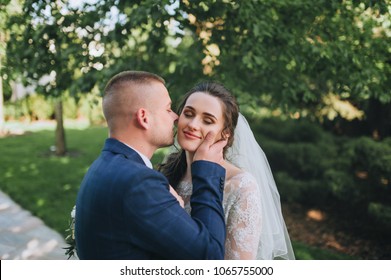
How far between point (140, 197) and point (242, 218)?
88cm

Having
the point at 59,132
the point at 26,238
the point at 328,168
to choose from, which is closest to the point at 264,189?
the point at 26,238

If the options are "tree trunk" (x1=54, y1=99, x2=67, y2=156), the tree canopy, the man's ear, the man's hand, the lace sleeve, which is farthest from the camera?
"tree trunk" (x1=54, y1=99, x2=67, y2=156)

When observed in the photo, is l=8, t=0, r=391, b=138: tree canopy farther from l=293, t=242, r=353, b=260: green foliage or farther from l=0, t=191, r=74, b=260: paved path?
l=293, t=242, r=353, b=260: green foliage

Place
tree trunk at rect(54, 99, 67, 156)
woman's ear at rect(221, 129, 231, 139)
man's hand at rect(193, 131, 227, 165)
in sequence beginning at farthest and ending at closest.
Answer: tree trunk at rect(54, 99, 67, 156) < woman's ear at rect(221, 129, 231, 139) < man's hand at rect(193, 131, 227, 165)

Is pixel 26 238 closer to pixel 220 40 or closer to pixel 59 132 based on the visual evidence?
pixel 220 40

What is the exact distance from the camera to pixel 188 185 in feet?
8.85

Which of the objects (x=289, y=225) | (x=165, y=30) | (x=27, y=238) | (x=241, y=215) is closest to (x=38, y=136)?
(x=27, y=238)

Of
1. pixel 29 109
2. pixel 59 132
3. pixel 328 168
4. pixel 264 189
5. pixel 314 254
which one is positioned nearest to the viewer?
pixel 264 189

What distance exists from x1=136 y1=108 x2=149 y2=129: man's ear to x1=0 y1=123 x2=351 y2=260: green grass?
3877 mm

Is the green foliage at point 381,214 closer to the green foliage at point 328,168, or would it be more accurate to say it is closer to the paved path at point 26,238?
the green foliage at point 328,168

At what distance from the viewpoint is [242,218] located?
230cm

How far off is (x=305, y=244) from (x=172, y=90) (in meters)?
3.24

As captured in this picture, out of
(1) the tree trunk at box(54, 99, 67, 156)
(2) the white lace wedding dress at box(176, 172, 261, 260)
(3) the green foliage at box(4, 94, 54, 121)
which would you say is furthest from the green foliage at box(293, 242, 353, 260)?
(3) the green foliage at box(4, 94, 54, 121)

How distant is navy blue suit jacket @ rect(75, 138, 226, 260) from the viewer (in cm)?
162
